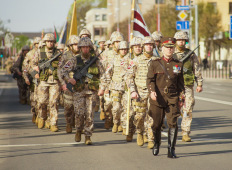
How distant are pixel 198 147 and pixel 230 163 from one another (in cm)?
168

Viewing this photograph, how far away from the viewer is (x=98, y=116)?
1647cm

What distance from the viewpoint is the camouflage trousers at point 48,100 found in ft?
42.2

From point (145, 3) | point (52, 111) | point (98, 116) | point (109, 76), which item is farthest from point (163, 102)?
point (145, 3)

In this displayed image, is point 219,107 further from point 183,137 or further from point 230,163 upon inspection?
point 230,163

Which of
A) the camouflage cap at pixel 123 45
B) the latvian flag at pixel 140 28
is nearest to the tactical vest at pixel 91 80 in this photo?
the camouflage cap at pixel 123 45

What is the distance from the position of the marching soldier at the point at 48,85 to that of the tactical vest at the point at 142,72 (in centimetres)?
300

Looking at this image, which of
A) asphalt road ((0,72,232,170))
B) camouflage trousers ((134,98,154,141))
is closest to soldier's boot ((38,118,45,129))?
asphalt road ((0,72,232,170))

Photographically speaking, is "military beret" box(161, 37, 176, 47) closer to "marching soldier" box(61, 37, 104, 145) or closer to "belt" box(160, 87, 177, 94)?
"belt" box(160, 87, 177, 94)

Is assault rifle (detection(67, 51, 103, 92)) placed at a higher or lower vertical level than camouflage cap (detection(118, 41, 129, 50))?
lower

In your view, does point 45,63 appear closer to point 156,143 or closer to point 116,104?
point 116,104

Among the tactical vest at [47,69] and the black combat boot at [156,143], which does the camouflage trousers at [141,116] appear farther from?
the tactical vest at [47,69]

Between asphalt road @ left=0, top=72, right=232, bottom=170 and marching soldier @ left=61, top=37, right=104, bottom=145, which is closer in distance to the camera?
asphalt road @ left=0, top=72, right=232, bottom=170

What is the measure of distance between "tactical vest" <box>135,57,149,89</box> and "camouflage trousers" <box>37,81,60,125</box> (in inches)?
121

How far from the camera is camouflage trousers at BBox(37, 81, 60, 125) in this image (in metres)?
12.9
